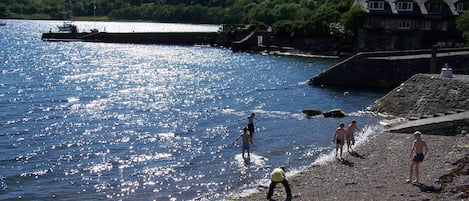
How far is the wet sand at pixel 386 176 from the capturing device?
2377cm

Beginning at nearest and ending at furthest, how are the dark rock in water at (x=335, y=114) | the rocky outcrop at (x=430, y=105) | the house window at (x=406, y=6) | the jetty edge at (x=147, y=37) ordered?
the rocky outcrop at (x=430, y=105) < the dark rock in water at (x=335, y=114) < the house window at (x=406, y=6) < the jetty edge at (x=147, y=37)

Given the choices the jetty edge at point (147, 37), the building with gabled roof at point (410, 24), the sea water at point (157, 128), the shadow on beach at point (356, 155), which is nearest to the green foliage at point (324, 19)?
the building with gabled roof at point (410, 24)

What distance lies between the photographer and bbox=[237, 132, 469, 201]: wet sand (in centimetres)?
2377

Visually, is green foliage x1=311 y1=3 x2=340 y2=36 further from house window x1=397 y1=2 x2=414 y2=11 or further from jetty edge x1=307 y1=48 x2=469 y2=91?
jetty edge x1=307 y1=48 x2=469 y2=91

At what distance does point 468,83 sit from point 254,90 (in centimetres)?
2518

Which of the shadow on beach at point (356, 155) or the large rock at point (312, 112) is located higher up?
the large rock at point (312, 112)

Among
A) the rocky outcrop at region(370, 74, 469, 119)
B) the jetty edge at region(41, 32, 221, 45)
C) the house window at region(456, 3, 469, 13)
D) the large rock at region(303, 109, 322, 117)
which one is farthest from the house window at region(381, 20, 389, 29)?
the large rock at region(303, 109, 322, 117)

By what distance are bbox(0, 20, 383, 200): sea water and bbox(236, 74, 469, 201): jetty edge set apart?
2104mm

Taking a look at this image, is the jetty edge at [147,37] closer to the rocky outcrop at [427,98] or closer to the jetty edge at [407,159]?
the rocky outcrop at [427,98]

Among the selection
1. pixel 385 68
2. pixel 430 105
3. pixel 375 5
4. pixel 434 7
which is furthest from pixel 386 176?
pixel 375 5

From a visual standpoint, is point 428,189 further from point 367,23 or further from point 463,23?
point 367,23

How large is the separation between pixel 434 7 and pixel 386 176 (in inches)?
2754

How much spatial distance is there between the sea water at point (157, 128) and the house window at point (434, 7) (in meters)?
19.2

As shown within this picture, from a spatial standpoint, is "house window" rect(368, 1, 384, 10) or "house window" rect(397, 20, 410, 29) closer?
"house window" rect(397, 20, 410, 29)
